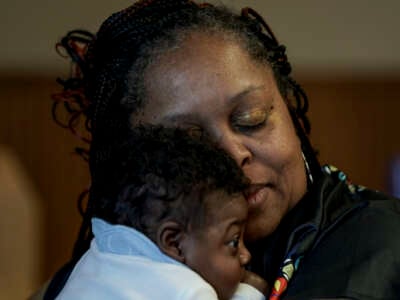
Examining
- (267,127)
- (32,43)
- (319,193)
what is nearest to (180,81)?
(267,127)

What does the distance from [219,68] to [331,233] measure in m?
0.36

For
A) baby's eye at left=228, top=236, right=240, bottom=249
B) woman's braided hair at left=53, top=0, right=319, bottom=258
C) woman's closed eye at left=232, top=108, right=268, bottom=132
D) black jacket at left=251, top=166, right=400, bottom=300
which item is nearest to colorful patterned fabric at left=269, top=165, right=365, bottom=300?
black jacket at left=251, top=166, right=400, bottom=300

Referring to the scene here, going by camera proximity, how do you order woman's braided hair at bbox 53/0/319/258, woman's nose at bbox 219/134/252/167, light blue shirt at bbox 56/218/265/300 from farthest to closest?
woman's braided hair at bbox 53/0/319/258, woman's nose at bbox 219/134/252/167, light blue shirt at bbox 56/218/265/300

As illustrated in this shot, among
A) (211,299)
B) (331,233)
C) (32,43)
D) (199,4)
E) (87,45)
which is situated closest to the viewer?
(211,299)

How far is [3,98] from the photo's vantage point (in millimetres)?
3971

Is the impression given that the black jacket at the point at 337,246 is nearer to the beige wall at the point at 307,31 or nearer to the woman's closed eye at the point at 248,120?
the woman's closed eye at the point at 248,120

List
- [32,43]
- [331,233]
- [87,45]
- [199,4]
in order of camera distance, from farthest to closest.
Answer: [32,43] < [87,45] < [199,4] < [331,233]

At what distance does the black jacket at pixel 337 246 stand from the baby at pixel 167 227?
12 cm

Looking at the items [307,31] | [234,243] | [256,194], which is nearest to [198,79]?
[256,194]

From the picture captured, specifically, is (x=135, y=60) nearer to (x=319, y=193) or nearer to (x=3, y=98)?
(x=319, y=193)

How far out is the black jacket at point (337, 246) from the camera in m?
1.30

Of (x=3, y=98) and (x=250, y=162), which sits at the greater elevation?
(x=250, y=162)

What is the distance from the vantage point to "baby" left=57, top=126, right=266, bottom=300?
49.3 inches

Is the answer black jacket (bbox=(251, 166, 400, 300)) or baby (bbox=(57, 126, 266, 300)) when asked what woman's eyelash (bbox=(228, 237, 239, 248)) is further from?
black jacket (bbox=(251, 166, 400, 300))
